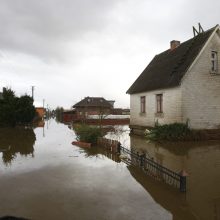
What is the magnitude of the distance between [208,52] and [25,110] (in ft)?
80.9

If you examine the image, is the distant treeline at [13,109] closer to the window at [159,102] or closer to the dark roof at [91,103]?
the window at [159,102]

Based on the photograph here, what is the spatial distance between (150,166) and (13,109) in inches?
1065

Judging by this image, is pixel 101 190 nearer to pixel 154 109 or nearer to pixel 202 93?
pixel 202 93

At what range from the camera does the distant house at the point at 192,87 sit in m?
21.2

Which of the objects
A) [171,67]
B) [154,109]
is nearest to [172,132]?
[154,109]

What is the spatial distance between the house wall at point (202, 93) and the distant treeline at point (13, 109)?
2255cm

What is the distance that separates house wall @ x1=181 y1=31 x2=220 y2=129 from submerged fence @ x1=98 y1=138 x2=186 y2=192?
798 centimetres

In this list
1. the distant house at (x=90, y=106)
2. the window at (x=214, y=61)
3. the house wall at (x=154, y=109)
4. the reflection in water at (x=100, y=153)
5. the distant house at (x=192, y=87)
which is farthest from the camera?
the distant house at (x=90, y=106)

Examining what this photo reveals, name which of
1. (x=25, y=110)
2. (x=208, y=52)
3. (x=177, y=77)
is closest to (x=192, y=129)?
(x=177, y=77)

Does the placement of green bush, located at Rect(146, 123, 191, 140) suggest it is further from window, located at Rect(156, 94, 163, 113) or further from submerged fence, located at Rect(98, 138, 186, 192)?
submerged fence, located at Rect(98, 138, 186, 192)

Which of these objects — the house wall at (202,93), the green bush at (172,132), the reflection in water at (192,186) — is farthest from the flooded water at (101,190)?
the house wall at (202,93)

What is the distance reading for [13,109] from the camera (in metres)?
34.2

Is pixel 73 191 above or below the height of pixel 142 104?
below

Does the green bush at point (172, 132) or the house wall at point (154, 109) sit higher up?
the house wall at point (154, 109)
